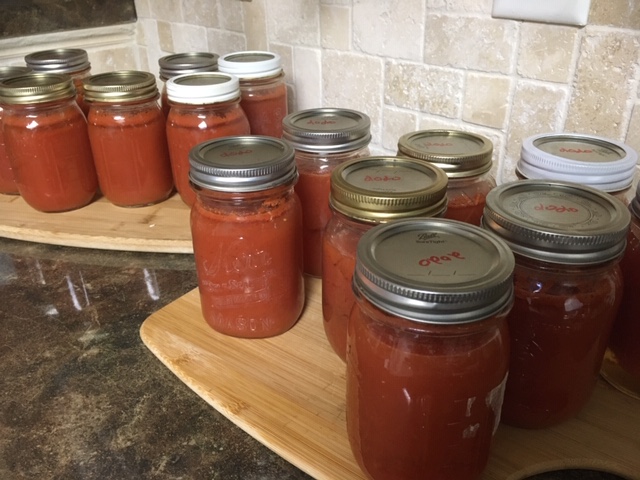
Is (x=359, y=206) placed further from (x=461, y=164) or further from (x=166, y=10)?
(x=166, y=10)

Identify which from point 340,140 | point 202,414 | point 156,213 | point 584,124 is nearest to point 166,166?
point 156,213

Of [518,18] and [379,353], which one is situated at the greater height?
[518,18]

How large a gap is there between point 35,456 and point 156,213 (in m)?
0.56

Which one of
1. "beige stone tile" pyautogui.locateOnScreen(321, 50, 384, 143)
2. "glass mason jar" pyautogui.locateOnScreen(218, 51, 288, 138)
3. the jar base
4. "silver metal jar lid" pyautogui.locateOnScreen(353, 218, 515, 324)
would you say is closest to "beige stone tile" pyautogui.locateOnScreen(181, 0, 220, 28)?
"glass mason jar" pyautogui.locateOnScreen(218, 51, 288, 138)

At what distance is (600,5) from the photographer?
72 cm

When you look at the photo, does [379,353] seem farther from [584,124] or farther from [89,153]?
[89,153]

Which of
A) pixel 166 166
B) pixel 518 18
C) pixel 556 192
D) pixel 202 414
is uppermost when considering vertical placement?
pixel 518 18

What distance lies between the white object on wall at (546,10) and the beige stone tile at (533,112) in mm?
90

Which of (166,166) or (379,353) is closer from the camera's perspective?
(379,353)

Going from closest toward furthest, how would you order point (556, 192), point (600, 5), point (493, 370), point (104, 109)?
point (493, 370) → point (556, 192) → point (600, 5) → point (104, 109)

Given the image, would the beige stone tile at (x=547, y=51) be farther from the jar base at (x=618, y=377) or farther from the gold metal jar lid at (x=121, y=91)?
the gold metal jar lid at (x=121, y=91)

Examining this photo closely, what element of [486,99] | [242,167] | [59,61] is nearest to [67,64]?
[59,61]

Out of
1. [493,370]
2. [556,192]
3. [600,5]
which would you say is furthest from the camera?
[600,5]

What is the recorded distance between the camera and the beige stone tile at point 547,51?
0.77m
